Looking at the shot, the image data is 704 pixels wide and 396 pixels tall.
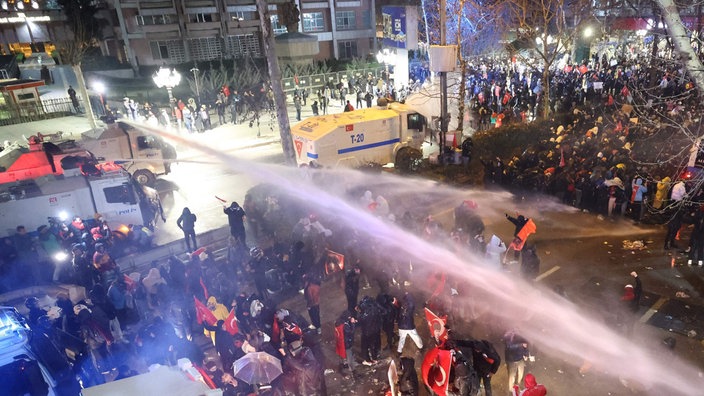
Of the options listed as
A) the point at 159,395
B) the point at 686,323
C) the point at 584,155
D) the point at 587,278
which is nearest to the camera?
the point at 159,395

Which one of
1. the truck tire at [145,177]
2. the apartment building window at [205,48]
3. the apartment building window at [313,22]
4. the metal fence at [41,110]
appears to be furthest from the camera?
the apartment building window at [313,22]

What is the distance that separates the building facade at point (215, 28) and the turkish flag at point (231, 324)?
43.7 m

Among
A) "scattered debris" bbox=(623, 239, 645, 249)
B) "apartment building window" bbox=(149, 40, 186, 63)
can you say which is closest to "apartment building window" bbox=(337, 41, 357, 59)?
"apartment building window" bbox=(149, 40, 186, 63)

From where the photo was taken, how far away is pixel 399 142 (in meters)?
17.8

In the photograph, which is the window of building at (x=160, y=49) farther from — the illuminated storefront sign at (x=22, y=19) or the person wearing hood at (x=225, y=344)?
the person wearing hood at (x=225, y=344)

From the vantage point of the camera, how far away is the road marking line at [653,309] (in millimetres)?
8773

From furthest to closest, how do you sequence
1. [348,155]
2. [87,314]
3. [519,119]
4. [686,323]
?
[519,119] < [348,155] < [686,323] < [87,314]

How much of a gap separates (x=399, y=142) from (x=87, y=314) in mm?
12423

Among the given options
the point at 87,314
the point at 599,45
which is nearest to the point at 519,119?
the point at 87,314

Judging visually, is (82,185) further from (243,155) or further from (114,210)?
(243,155)

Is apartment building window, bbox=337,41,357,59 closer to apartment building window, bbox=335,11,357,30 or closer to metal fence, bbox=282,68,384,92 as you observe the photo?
apartment building window, bbox=335,11,357,30

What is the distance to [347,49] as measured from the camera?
54.2m

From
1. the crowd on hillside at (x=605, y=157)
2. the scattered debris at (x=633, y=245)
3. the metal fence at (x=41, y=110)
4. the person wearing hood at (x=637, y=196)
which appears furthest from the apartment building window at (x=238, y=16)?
the scattered debris at (x=633, y=245)

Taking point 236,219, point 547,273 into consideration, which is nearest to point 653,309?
point 547,273
